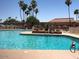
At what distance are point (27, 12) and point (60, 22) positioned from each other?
1493 cm

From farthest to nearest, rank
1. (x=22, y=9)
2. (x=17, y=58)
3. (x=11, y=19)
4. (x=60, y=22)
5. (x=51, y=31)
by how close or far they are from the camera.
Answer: (x=11, y=19), (x=22, y=9), (x=60, y=22), (x=51, y=31), (x=17, y=58)

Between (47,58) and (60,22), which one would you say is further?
(60,22)

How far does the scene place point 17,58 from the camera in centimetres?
938

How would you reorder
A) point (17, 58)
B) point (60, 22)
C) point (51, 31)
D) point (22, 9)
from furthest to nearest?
point (22, 9) → point (60, 22) → point (51, 31) → point (17, 58)

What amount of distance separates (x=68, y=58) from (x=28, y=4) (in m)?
56.8

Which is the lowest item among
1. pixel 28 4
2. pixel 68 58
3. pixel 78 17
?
pixel 68 58

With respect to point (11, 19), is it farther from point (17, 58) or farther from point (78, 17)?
point (17, 58)

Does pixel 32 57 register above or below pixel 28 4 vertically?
below

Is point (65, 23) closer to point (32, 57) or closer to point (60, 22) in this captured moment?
point (60, 22)

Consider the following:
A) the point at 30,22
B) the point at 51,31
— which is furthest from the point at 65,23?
the point at 51,31

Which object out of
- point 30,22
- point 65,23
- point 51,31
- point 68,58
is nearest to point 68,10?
point 65,23

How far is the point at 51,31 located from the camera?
29766 millimetres

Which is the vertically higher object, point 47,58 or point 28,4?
point 28,4

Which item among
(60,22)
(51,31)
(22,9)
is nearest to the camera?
(51,31)
